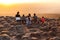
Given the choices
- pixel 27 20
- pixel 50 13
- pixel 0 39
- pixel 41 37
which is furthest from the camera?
pixel 50 13

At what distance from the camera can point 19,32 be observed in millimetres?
10602

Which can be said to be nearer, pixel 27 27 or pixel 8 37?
pixel 8 37

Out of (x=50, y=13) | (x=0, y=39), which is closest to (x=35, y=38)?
(x=0, y=39)

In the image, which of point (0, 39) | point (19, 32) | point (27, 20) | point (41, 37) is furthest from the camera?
point (27, 20)

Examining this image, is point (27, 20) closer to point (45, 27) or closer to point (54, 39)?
point (45, 27)

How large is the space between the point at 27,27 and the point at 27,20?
648 millimetres

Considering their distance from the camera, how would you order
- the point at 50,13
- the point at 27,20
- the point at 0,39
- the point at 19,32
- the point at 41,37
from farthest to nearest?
the point at 50,13, the point at 27,20, the point at 19,32, the point at 41,37, the point at 0,39

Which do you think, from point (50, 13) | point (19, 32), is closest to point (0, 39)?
point (19, 32)

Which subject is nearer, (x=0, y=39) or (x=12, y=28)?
(x=0, y=39)

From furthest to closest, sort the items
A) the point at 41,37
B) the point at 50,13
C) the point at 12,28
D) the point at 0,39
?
the point at 50,13 < the point at 12,28 < the point at 41,37 < the point at 0,39

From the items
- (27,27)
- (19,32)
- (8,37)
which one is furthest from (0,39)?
(27,27)

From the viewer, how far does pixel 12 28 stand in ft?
37.6

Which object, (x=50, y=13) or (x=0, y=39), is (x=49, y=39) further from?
(x=50, y=13)

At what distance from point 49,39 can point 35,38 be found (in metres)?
0.75
